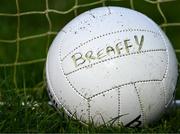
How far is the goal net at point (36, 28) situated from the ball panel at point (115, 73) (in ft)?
3.14

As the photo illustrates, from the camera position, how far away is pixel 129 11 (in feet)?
12.6

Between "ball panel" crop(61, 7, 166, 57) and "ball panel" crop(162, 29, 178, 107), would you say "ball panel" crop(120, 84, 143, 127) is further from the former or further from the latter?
"ball panel" crop(61, 7, 166, 57)

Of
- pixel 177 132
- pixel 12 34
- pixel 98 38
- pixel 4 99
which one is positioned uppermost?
pixel 12 34

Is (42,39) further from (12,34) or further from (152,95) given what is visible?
(152,95)

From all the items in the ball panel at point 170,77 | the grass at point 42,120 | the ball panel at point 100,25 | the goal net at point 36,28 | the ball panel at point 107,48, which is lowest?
the grass at point 42,120

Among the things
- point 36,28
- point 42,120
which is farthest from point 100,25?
point 36,28

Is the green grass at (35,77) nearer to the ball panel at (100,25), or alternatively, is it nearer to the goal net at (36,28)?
the goal net at (36,28)

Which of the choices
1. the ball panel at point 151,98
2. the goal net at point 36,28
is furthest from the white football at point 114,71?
the goal net at point 36,28

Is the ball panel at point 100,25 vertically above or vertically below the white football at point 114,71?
above

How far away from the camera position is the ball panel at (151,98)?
3617 millimetres

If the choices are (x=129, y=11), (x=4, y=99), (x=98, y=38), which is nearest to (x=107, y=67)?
(x=98, y=38)

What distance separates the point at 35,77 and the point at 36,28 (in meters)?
0.81

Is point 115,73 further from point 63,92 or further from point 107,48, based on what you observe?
point 63,92

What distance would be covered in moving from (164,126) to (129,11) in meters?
0.69
